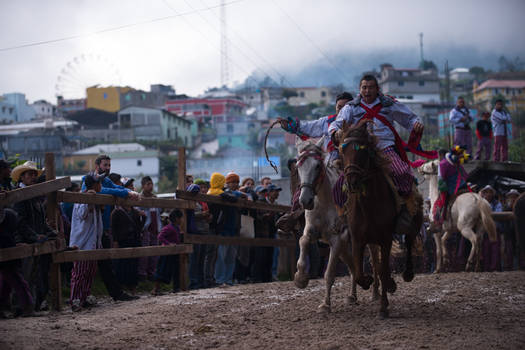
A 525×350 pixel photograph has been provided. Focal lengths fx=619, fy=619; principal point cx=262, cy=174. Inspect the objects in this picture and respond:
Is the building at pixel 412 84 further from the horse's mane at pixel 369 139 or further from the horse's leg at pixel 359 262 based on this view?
the horse's mane at pixel 369 139

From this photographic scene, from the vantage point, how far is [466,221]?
15195mm

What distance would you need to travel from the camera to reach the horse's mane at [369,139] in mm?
7102

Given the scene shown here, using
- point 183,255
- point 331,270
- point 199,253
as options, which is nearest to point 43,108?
point 199,253

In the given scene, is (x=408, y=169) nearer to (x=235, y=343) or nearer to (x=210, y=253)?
(x=235, y=343)

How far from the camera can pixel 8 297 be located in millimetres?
7453

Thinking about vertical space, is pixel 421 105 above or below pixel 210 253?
above

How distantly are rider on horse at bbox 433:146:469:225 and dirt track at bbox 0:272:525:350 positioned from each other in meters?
5.87

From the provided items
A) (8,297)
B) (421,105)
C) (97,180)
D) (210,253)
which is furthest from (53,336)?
(421,105)

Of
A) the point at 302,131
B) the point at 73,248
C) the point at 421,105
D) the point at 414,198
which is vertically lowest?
the point at 73,248

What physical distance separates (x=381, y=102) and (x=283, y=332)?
3338mm

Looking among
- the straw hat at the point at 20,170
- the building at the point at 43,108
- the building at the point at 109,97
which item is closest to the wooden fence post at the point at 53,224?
the straw hat at the point at 20,170

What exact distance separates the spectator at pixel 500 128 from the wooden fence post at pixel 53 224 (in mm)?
15841

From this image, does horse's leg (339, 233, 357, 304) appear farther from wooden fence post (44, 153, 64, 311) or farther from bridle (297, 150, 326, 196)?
wooden fence post (44, 153, 64, 311)

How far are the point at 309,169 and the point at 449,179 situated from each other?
28.2ft
